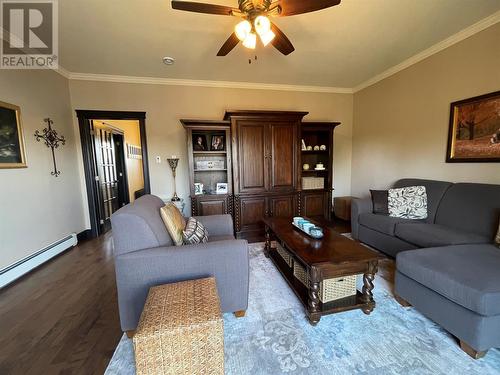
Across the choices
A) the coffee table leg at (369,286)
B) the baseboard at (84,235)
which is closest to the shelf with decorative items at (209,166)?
the baseboard at (84,235)

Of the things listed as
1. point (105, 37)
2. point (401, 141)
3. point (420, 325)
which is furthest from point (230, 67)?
point (420, 325)

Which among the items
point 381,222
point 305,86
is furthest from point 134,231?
point 305,86

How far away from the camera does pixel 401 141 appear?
10.8 feet

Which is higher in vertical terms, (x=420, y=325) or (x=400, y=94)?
(x=400, y=94)

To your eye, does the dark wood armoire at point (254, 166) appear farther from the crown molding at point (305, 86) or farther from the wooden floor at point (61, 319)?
the wooden floor at point (61, 319)

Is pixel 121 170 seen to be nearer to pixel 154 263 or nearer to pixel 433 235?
pixel 154 263

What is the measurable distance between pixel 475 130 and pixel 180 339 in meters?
3.46

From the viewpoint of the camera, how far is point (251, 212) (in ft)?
11.1

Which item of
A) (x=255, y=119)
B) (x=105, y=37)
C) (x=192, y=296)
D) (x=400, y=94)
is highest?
(x=105, y=37)

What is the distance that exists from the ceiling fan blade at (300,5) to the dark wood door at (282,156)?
1.77 meters

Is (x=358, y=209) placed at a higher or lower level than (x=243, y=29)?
lower

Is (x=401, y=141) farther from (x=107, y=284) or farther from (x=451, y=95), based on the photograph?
(x=107, y=284)

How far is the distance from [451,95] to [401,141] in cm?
81

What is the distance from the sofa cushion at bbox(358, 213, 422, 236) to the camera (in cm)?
249
